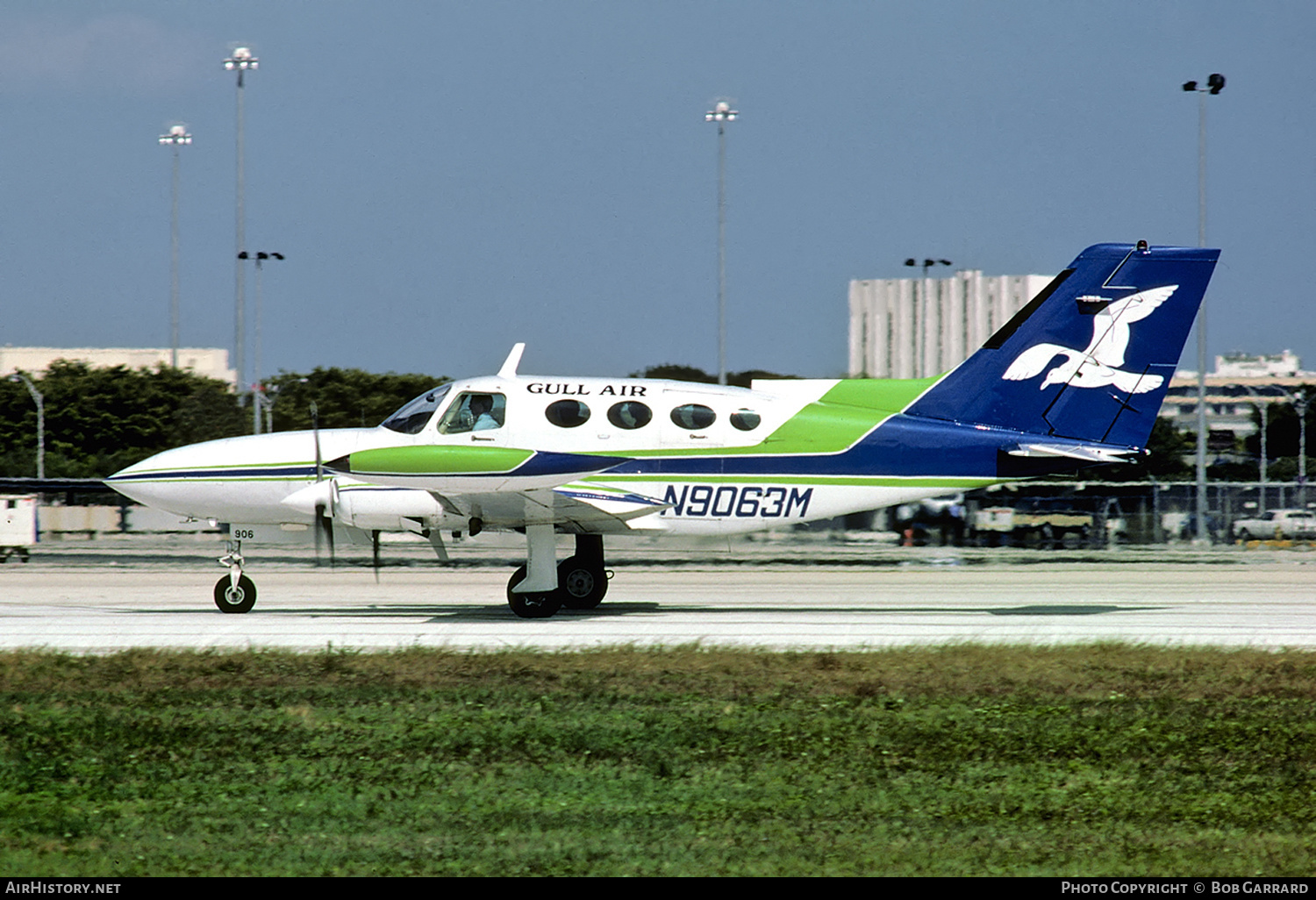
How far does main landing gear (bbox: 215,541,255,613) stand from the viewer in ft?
56.8

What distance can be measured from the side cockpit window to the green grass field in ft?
15.3

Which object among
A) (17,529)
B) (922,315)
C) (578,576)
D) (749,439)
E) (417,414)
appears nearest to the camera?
(417,414)

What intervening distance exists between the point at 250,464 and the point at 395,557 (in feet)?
44.8

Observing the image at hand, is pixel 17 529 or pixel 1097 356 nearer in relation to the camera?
pixel 1097 356

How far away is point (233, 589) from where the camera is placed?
17.4 metres

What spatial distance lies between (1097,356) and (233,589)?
1199 centimetres

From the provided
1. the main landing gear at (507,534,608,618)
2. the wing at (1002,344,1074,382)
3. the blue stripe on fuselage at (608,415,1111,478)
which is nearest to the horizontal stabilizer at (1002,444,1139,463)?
the blue stripe on fuselage at (608,415,1111,478)

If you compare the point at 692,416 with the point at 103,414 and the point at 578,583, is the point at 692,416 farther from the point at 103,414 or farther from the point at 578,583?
the point at 103,414

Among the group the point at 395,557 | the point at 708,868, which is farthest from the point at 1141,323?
the point at 395,557

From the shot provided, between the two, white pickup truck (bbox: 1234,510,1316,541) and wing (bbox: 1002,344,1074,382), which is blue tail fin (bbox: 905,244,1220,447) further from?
white pickup truck (bbox: 1234,510,1316,541)

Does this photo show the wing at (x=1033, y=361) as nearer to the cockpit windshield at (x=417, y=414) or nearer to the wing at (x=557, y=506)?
the wing at (x=557, y=506)

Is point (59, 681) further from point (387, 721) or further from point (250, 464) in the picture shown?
point (250, 464)

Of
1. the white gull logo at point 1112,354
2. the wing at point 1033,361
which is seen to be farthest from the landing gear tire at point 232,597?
the white gull logo at point 1112,354

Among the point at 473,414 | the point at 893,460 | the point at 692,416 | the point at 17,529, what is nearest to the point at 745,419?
the point at 692,416
